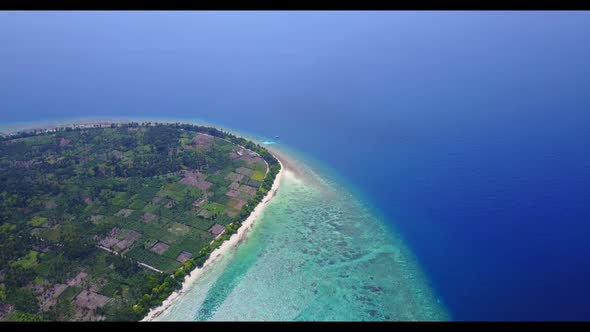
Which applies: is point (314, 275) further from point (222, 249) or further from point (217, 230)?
point (217, 230)

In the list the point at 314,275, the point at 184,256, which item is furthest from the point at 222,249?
the point at 314,275

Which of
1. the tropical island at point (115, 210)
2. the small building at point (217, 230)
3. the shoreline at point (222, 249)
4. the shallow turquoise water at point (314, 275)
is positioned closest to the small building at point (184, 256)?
the tropical island at point (115, 210)

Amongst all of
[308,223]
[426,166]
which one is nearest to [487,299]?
[308,223]

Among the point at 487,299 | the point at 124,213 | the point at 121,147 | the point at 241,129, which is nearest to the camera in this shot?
the point at 487,299

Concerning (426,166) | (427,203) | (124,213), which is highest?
(426,166)

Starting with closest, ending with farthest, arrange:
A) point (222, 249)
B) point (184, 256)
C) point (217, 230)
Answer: point (184, 256) < point (222, 249) < point (217, 230)

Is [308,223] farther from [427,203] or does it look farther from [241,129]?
[241,129]
